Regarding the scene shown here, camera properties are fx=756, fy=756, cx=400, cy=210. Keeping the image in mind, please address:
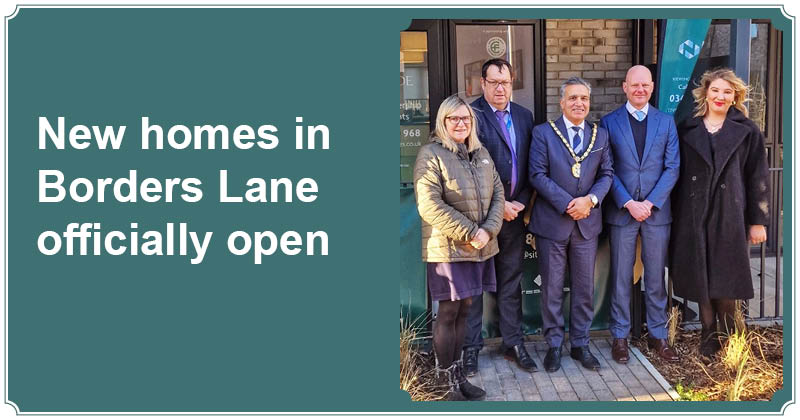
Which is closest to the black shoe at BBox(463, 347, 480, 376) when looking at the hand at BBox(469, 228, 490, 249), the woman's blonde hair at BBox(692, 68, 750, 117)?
the hand at BBox(469, 228, 490, 249)

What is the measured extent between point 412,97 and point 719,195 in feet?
6.38

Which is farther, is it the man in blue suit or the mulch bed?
the man in blue suit

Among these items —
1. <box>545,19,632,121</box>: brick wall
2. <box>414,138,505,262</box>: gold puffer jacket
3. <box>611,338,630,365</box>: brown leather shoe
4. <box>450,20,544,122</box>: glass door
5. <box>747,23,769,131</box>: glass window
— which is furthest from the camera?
<box>747,23,769,131</box>: glass window

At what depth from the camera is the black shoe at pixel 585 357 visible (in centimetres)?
457

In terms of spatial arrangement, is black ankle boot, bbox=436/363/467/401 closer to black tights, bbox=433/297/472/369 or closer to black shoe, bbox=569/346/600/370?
black tights, bbox=433/297/472/369

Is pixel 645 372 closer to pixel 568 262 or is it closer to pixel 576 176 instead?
pixel 568 262

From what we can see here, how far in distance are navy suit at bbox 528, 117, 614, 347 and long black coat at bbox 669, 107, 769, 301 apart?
53 cm

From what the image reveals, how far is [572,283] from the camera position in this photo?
181 inches

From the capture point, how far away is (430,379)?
14.2ft

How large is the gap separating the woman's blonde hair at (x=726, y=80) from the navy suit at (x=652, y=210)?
0.68 ft

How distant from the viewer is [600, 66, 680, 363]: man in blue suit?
4.47 meters

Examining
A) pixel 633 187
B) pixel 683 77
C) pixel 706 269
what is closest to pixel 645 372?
pixel 706 269

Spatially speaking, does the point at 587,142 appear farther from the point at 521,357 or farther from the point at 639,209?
the point at 521,357

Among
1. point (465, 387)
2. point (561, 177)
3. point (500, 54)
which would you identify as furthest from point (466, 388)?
point (500, 54)
